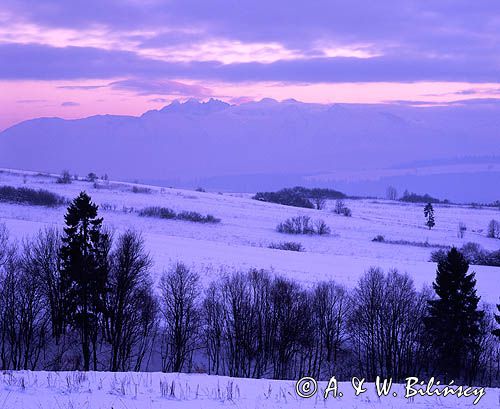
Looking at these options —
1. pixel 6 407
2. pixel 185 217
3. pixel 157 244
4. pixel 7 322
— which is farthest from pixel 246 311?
pixel 185 217

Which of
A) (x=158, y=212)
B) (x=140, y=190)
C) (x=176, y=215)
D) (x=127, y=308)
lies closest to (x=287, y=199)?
(x=140, y=190)

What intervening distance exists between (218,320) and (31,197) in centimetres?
6479

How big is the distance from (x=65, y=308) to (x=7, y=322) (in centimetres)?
375

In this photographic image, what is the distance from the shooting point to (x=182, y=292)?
1604 inches

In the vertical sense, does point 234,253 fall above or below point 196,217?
below

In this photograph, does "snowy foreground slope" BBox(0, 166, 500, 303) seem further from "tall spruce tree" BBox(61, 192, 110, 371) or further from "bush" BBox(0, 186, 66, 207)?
"tall spruce tree" BBox(61, 192, 110, 371)

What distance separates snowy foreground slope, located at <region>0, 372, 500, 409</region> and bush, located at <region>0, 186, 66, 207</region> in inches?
3259

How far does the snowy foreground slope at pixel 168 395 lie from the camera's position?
36.2ft

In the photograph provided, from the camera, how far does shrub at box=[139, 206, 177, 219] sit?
298 ft

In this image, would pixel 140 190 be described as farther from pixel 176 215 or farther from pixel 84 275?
pixel 84 275

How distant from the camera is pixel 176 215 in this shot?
92125mm

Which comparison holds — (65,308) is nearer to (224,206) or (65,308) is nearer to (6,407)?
(6,407)

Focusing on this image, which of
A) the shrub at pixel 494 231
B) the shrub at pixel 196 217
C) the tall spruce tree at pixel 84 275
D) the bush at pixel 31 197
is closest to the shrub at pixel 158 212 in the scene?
the shrub at pixel 196 217

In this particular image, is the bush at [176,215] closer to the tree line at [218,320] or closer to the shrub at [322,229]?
the shrub at [322,229]
